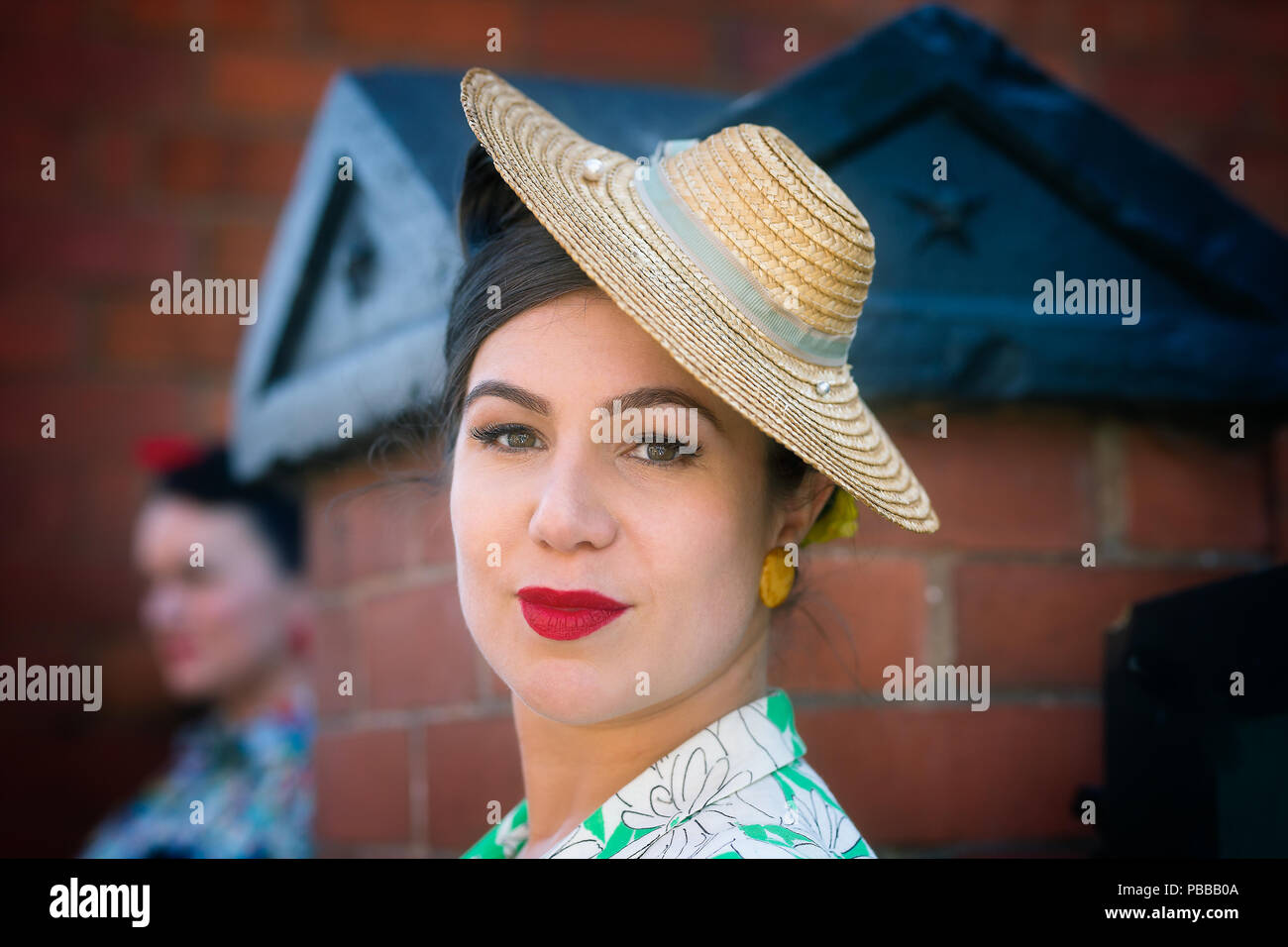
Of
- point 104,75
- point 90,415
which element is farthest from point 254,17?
point 90,415

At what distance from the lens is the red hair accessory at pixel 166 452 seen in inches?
111

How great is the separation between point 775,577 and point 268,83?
6.83ft

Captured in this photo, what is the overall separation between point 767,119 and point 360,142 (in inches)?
22.2

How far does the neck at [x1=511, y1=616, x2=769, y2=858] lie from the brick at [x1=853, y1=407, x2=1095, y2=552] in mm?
379

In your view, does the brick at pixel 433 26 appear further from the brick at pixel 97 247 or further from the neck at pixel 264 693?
the neck at pixel 264 693

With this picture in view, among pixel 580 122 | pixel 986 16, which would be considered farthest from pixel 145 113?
pixel 986 16

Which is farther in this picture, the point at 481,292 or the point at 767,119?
the point at 767,119

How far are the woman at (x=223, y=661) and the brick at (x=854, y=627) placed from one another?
5.09 ft

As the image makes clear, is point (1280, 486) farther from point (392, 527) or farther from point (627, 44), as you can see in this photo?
point (627, 44)

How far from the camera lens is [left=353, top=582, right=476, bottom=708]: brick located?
173cm

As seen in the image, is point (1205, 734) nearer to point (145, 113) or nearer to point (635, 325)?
point (635, 325)

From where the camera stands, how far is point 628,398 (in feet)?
3.66
